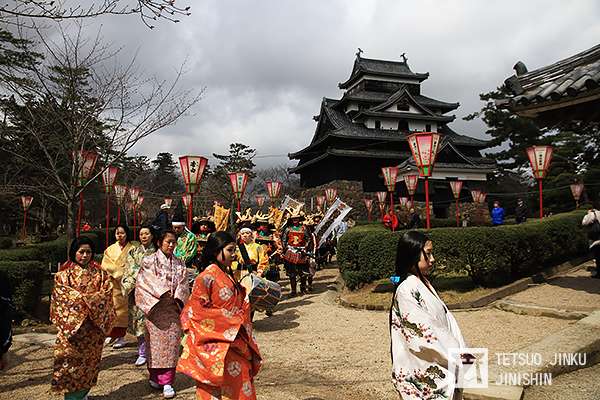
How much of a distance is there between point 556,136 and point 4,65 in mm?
33078

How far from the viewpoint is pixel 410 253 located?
270 centimetres

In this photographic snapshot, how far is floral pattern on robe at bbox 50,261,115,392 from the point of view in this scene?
390cm

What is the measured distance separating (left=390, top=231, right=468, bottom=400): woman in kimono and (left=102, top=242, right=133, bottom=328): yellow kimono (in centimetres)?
447

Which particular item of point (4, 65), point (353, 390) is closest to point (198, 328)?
point (353, 390)

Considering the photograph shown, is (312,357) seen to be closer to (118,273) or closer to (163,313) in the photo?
(163,313)

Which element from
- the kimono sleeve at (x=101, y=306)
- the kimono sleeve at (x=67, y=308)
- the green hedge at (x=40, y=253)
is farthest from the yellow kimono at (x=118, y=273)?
the green hedge at (x=40, y=253)

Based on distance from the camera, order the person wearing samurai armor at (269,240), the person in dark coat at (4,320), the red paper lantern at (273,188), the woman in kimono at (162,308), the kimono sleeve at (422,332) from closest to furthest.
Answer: the kimono sleeve at (422,332) < the person in dark coat at (4,320) < the woman in kimono at (162,308) < the person wearing samurai armor at (269,240) < the red paper lantern at (273,188)

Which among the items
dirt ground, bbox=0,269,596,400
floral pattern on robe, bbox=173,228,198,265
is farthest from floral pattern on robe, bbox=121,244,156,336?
floral pattern on robe, bbox=173,228,198,265

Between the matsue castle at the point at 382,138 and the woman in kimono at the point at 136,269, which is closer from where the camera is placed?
the woman in kimono at the point at 136,269

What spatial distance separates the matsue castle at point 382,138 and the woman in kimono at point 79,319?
22526 mm

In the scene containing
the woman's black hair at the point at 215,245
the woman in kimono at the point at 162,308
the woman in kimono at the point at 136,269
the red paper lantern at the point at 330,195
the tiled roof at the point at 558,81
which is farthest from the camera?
the red paper lantern at the point at 330,195

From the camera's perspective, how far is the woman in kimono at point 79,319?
3.90 m

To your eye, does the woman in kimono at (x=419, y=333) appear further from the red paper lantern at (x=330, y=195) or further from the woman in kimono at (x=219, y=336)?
the red paper lantern at (x=330, y=195)

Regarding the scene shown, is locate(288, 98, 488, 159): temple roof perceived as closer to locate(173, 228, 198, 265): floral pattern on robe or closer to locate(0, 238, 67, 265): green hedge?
locate(0, 238, 67, 265): green hedge
